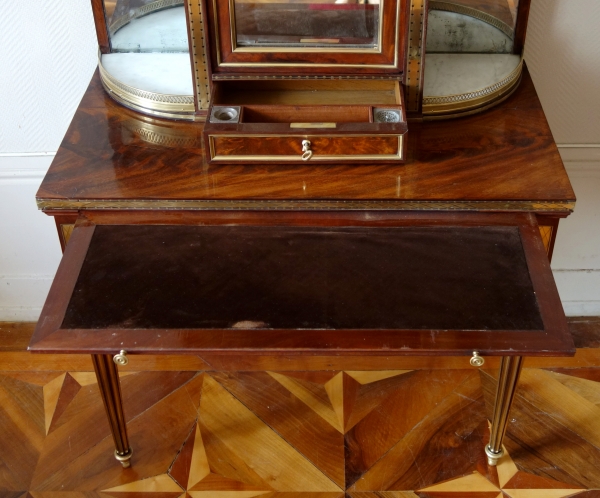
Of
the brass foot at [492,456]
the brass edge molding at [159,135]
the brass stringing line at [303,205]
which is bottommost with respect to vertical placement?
the brass foot at [492,456]

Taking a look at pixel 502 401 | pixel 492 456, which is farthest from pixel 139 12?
pixel 492 456

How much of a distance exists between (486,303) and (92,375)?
92cm

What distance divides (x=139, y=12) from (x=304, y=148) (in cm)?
44

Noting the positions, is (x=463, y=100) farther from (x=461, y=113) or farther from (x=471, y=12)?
(x=471, y=12)

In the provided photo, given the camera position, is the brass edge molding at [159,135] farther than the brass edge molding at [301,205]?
Yes

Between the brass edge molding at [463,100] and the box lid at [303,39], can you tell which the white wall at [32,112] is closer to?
the box lid at [303,39]

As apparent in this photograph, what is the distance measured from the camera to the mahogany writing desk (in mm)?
955

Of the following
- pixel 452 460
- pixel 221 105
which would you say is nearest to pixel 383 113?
pixel 221 105

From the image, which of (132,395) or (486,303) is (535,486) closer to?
(486,303)

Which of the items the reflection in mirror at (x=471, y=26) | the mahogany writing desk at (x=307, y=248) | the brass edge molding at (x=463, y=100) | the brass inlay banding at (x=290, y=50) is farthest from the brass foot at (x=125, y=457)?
the reflection in mirror at (x=471, y=26)

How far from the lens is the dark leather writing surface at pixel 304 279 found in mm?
971

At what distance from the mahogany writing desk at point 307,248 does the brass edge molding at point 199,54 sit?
0.20 ft

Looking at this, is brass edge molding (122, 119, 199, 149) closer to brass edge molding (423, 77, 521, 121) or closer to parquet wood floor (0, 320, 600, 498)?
brass edge molding (423, 77, 521, 121)

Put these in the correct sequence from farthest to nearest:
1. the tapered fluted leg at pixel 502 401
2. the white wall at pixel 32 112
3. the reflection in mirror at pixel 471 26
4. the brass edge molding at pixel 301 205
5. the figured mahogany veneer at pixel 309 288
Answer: the white wall at pixel 32 112
the reflection in mirror at pixel 471 26
the tapered fluted leg at pixel 502 401
the brass edge molding at pixel 301 205
the figured mahogany veneer at pixel 309 288
